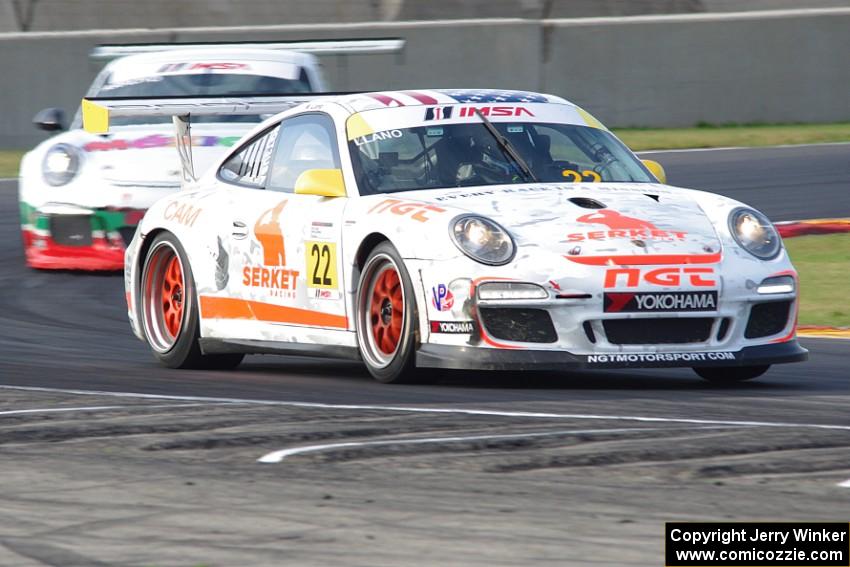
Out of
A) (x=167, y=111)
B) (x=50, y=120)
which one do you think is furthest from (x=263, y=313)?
(x=50, y=120)

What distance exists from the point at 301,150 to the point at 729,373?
2.18 meters

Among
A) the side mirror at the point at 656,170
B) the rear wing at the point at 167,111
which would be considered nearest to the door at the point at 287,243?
the rear wing at the point at 167,111

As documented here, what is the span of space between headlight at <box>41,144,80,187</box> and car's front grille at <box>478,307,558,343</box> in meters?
5.86

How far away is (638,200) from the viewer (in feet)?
24.0

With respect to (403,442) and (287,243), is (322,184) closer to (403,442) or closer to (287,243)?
(287,243)

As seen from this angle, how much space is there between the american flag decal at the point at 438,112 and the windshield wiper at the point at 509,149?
0.15 metres

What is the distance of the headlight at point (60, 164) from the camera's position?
12062 millimetres

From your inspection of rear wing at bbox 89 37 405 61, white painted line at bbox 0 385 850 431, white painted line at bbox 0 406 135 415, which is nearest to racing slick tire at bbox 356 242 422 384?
white painted line at bbox 0 385 850 431

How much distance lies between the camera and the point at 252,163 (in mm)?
8312

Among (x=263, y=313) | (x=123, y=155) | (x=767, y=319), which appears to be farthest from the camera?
(x=123, y=155)

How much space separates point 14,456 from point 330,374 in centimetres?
269

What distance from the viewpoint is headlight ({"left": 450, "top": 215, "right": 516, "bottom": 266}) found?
22.4 ft

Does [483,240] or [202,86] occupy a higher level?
[483,240]

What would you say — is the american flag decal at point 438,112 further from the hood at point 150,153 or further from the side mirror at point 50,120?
the side mirror at point 50,120
